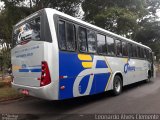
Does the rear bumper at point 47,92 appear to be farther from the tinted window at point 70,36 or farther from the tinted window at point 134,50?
the tinted window at point 134,50

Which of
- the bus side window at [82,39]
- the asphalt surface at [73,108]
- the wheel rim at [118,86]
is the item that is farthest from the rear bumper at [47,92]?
the wheel rim at [118,86]

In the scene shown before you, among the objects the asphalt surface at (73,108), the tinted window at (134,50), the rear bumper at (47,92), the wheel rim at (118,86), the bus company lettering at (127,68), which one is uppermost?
the tinted window at (134,50)

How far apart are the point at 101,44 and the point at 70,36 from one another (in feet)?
6.78

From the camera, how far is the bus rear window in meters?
5.93

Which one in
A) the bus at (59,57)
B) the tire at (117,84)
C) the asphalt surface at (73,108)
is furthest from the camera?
the tire at (117,84)

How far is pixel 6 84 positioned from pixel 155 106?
8.69 meters

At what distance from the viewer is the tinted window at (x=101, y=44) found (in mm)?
7696

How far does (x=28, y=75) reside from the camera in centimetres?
610

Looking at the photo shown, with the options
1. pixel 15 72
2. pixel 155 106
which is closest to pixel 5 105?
pixel 15 72

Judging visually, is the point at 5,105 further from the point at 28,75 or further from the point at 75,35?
the point at 75,35

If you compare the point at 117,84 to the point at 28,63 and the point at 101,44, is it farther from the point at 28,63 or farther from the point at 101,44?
the point at 28,63

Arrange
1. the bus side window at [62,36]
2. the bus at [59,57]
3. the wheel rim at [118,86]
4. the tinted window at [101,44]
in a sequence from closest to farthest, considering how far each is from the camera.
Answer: the bus at [59,57] < the bus side window at [62,36] < the tinted window at [101,44] < the wheel rim at [118,86]

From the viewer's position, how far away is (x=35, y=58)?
576 centimetres

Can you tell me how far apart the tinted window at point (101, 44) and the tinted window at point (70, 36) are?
1.66 meters
